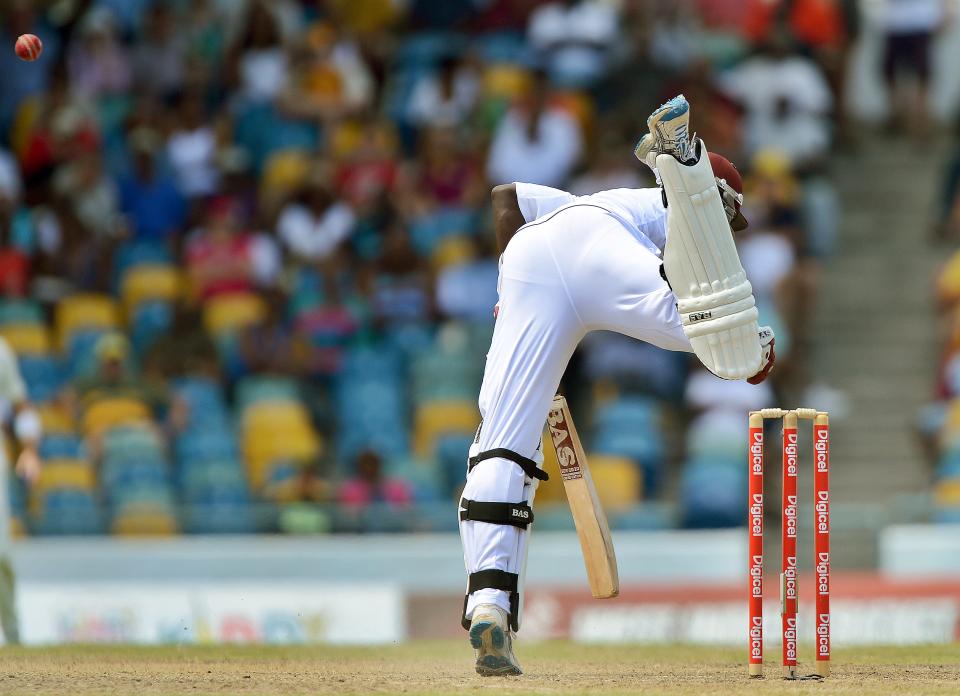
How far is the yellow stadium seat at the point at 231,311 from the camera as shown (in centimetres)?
1358

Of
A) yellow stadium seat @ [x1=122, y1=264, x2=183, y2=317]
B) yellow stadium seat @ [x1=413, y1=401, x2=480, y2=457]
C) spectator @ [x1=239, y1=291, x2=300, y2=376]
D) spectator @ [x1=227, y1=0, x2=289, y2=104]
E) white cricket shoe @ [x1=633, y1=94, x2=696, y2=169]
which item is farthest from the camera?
spectator @ [x1=227, y1=0, x2=289, y2=104]

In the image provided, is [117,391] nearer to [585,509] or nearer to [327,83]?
[327,83]

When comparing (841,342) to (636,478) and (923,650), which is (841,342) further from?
(923,650)

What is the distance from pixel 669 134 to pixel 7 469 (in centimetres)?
486

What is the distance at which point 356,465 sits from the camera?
12523mm

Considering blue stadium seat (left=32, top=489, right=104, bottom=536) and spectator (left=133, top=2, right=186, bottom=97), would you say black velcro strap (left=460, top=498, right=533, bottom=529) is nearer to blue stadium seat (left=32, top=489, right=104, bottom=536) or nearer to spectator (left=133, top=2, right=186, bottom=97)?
blue stadium seat (left=32, top=489, right=104, bottom=536)

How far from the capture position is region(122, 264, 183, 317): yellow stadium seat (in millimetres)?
13973

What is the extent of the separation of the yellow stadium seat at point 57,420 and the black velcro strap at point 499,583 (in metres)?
7.48

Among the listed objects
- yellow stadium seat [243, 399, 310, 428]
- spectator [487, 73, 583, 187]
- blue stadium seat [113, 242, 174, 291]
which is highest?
spectator [487, 73, 583, 187]

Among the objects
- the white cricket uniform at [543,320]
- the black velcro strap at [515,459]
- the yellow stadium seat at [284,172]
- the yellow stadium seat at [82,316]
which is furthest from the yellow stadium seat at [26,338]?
the black velcro strap at [515,459]

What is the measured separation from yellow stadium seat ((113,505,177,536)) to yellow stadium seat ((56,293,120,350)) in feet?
6.94

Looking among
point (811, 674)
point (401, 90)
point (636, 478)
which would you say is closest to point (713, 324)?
point (811, 674)

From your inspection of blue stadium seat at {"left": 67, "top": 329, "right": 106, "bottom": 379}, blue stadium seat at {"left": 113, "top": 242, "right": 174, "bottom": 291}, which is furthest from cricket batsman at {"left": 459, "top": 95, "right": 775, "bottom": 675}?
blue stadium seat at {"left": 113, "top": 242, "right": 174, "bottom": 291}

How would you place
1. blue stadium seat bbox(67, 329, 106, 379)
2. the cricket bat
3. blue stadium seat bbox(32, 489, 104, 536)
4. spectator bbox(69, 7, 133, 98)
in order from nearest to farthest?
the cricket bat < blue stadium seat bbox(32, 489, 104, 536) < blue stadium seat bbox(67, 329, 106, 379) < spectator bbox(69, 7, 133, 98)
